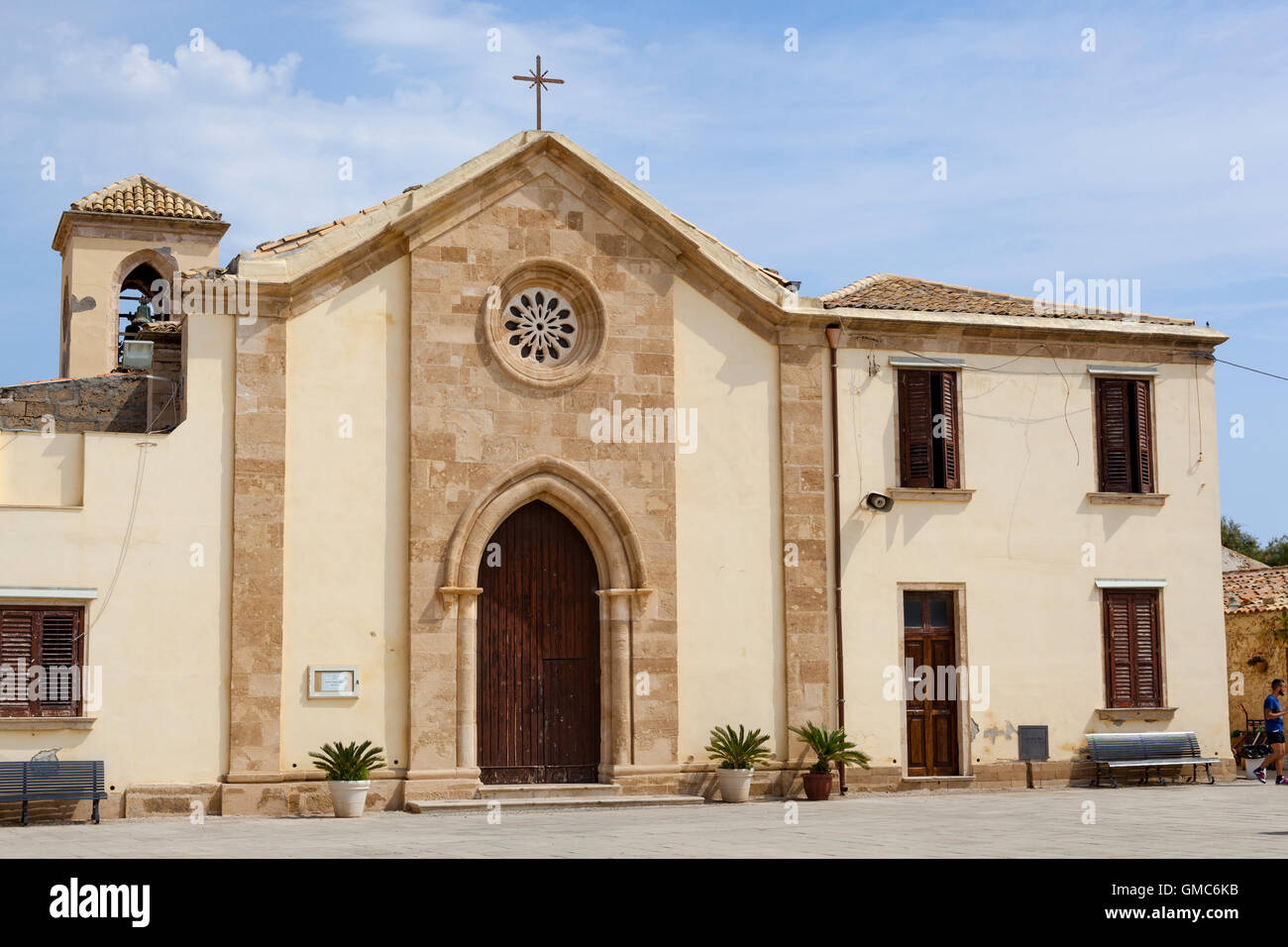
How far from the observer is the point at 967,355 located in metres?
21.4

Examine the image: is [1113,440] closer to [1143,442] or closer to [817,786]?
[1143,442]

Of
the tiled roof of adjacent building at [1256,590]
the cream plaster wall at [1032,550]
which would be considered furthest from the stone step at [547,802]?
the tiled roof of adjacent building at [1256,590]

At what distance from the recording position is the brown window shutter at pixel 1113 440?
2181cm

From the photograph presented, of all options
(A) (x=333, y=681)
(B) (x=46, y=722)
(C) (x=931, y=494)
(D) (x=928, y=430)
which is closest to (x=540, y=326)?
(A) (x=333, y=681)

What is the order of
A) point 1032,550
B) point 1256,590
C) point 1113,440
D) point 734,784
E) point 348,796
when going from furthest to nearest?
1. point 1256,590
2. point 1113,440
3. point 1032,550
4. point 734,784
5. point 348,796

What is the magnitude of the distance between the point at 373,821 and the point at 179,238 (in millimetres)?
14024

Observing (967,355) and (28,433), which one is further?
(967,355)

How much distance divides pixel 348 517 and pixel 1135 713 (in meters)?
11.2

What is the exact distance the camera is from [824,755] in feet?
64.1

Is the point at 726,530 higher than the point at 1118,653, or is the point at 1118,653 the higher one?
the point at 726,530
